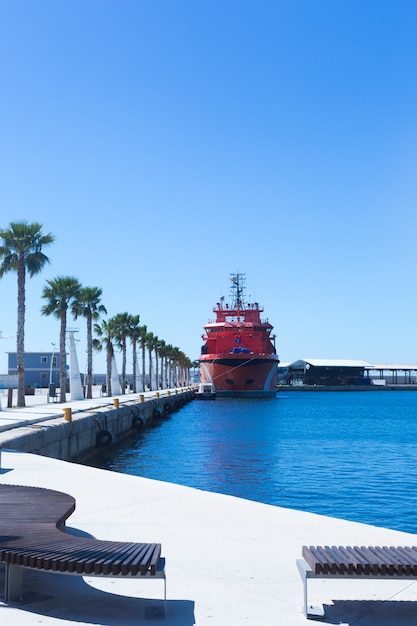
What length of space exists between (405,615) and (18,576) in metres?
3.32

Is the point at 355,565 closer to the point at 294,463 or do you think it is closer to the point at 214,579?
the point at 214,579

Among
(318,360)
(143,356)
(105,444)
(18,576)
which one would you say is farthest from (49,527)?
(318,360)

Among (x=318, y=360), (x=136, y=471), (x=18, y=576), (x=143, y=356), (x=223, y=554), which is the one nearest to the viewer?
(x=18, y=576)

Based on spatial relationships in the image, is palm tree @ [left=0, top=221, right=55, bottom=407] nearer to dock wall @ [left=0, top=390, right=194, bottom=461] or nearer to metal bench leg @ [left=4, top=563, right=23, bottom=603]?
dock wall @ [left=0, top=390, right=194, bottom=461]

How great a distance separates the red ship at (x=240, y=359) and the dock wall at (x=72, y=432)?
35.5 meters

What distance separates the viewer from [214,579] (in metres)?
6.36

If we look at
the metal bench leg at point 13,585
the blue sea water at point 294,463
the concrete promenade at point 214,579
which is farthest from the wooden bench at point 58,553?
the blue sea water at point 294,463

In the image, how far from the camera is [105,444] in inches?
1173

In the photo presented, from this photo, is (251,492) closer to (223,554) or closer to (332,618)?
(223,554)

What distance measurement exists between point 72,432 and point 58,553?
19882 millimetres

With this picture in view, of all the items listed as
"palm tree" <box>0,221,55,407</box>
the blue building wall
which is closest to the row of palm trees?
"palm tree" <box>0,221,55,407</box>

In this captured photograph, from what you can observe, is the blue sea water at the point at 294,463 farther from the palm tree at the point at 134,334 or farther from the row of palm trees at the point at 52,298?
the palm tree at the point at 134,334

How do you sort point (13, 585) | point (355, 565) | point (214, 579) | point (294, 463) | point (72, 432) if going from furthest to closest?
point (294, 463), point (72, 432), point (214, 579), point (13, 585), point (355, 565)

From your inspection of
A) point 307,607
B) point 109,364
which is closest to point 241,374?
point 109,364
